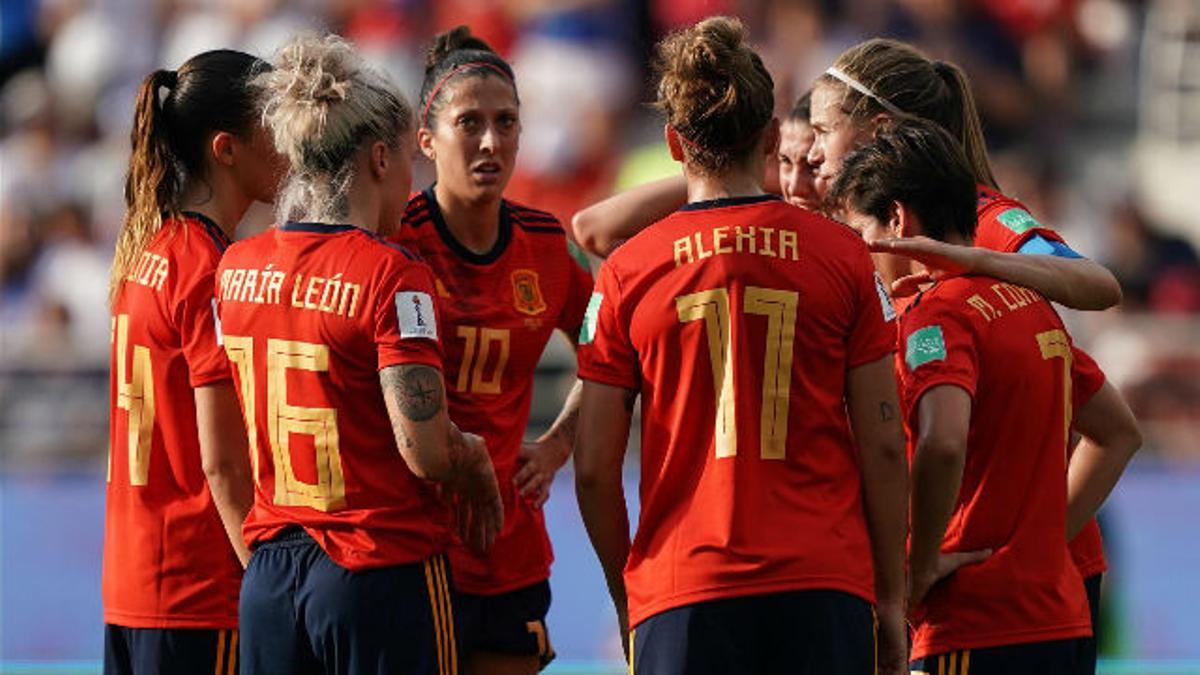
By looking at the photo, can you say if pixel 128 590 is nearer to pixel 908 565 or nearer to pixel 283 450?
pixel 283 450

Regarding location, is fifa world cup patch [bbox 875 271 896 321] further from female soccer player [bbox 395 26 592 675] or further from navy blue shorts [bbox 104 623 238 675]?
navy blue shorts [bbox 104 623 238 675]

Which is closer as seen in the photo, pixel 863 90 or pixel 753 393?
pixel 753 393

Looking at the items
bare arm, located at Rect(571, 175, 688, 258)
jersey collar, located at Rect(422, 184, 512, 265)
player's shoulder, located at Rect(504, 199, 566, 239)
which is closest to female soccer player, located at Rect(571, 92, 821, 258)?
bare arm, located at Rect(571, 175, 688, 258)

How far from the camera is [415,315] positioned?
381 cm

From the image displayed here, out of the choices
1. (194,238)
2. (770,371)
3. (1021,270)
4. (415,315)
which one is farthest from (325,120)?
(1021,270)

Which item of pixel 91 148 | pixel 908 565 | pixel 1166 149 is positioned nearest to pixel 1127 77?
pixel 1166 149

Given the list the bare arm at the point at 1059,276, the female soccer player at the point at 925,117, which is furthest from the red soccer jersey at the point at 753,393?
the female soccer player at the point at 925,117

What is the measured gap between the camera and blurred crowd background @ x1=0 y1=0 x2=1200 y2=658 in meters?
12.4

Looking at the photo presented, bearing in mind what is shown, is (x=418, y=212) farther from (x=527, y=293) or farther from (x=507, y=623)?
(x=507, y=623)

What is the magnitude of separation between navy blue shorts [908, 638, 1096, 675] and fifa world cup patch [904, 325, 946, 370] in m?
0.64

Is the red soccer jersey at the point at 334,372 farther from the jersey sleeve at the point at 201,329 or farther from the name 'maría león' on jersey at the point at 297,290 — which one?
the jersey sleeve at the point at 201,329

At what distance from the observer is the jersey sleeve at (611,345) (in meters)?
3.82

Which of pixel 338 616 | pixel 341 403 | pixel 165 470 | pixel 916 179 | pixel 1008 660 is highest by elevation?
pixel 916 179

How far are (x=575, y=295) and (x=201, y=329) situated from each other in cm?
114
